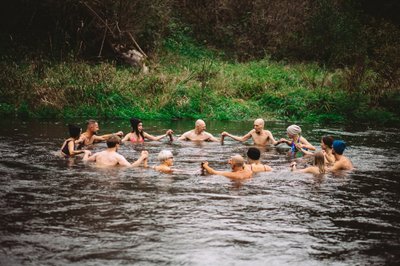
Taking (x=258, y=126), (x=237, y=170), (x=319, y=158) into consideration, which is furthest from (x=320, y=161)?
(x=258, y=126)

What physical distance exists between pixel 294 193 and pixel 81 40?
71.6 ft

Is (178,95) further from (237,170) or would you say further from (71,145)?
(237,170)

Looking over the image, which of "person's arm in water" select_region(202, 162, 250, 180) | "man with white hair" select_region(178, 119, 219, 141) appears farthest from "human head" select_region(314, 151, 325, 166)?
"man with white hair" select_region(178, 119, 219, 141)

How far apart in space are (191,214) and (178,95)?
1589 cm

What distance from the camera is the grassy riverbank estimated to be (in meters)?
23.5

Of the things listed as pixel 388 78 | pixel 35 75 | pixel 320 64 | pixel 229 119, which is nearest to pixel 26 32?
pixel 35 75

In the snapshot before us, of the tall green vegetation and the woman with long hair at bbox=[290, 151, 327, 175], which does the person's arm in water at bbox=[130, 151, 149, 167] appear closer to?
the woman with long hair at bbox=[290, 151, 327, 175]

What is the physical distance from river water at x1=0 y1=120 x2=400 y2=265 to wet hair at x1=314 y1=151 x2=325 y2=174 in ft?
0.71

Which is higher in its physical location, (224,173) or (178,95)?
(178,95)

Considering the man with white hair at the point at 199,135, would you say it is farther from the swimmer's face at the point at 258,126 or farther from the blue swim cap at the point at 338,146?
the blue swim cap at the point at 338,146

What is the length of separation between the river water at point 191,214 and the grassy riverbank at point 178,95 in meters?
8.04

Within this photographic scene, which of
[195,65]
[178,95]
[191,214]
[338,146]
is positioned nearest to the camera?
[191,214]

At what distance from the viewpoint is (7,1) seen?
3109cm

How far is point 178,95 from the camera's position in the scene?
2520cm
